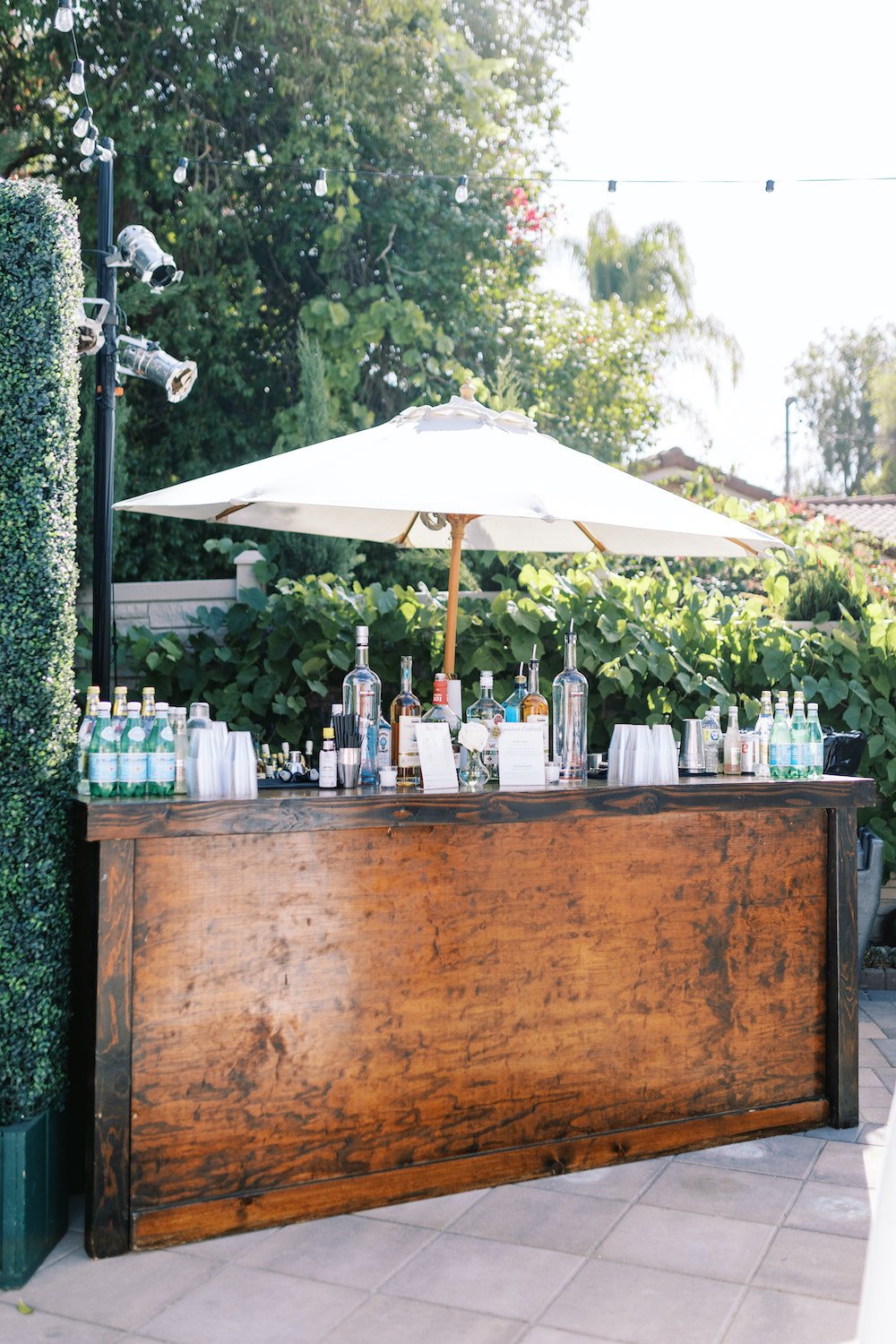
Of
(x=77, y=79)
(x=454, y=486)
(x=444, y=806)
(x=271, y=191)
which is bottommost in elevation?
(x=444, y=806)

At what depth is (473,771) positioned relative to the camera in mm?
3205

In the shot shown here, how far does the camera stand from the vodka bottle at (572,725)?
3479mm

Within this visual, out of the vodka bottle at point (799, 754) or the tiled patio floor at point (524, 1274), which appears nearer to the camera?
the tiled patio floor at point (524, 1274)

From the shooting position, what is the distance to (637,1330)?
2.39 m

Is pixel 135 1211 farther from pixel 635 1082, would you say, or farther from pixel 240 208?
pixel 240 208

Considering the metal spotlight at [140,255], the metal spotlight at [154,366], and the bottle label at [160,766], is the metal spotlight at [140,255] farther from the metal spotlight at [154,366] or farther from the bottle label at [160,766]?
the bottle label at [160,766]

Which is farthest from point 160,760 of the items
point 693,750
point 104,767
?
point 693,750

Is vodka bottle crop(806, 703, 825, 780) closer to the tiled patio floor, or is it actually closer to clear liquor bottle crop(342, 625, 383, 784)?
the tiled patio floor

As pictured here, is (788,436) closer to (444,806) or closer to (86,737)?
(444,806)

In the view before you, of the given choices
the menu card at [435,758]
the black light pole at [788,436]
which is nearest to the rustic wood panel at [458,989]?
the menu card at [435,758]

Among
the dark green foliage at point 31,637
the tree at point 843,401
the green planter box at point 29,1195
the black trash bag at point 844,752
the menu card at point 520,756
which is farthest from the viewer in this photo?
the tree at point 843,401

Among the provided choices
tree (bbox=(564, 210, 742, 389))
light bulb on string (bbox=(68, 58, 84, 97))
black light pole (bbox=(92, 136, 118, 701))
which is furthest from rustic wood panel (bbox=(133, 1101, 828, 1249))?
tree (bbox=(564, 210, 742, 389))

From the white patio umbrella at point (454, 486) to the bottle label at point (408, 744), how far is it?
60cm

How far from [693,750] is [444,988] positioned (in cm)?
114
